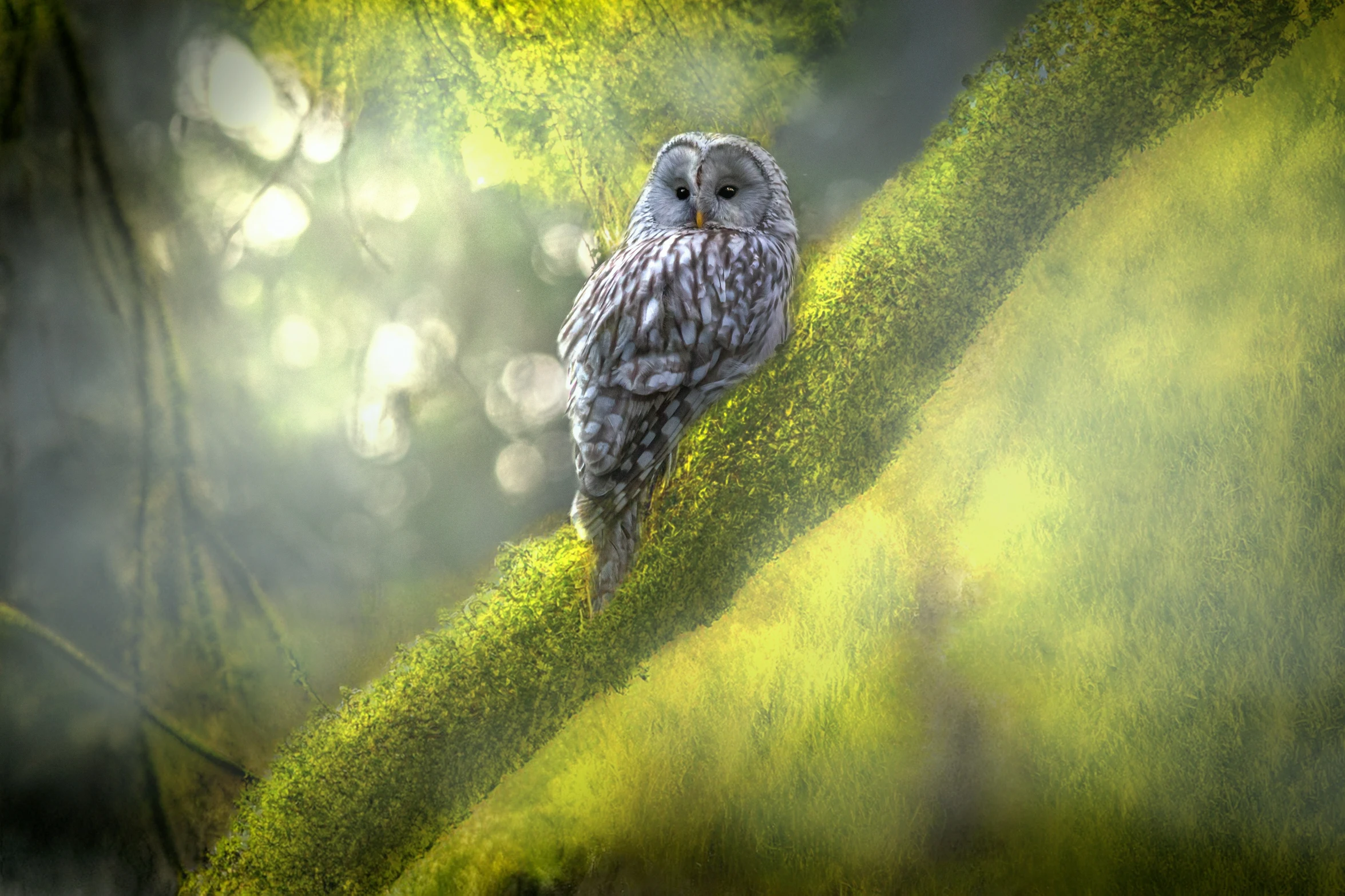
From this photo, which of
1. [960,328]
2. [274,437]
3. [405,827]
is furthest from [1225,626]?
[274,437]

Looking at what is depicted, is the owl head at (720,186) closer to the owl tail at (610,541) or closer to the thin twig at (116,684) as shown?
the owl tail at (610,541)

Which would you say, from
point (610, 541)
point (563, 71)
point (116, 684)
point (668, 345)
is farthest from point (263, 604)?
point (563, 71)

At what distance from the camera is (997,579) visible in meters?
1.15

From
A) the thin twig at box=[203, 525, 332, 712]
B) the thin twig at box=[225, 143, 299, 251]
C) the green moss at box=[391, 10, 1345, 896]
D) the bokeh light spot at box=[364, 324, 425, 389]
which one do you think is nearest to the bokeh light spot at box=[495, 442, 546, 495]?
the bokeh light spot at box=[364, 324, 425, 389]

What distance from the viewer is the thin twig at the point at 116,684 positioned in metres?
1.50

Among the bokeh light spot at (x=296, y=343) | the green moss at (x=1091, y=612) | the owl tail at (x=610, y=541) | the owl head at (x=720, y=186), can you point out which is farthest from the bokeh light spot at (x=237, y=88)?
the green moss at (x=1091, y=612)

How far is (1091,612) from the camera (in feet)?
3.64

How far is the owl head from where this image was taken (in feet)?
4.10

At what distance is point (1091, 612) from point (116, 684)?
1.93m

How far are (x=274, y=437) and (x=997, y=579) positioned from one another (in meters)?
1.43

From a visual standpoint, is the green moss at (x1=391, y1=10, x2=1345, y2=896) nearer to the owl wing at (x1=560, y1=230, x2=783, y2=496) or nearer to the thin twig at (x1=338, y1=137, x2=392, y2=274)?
the owl wing at (x1=560, y1=230, x2=783, y2=496)

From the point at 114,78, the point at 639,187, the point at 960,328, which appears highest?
the point at 114,78

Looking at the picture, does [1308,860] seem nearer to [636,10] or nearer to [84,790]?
[636,10]

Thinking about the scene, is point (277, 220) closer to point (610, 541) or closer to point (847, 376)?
point (610, 541)
